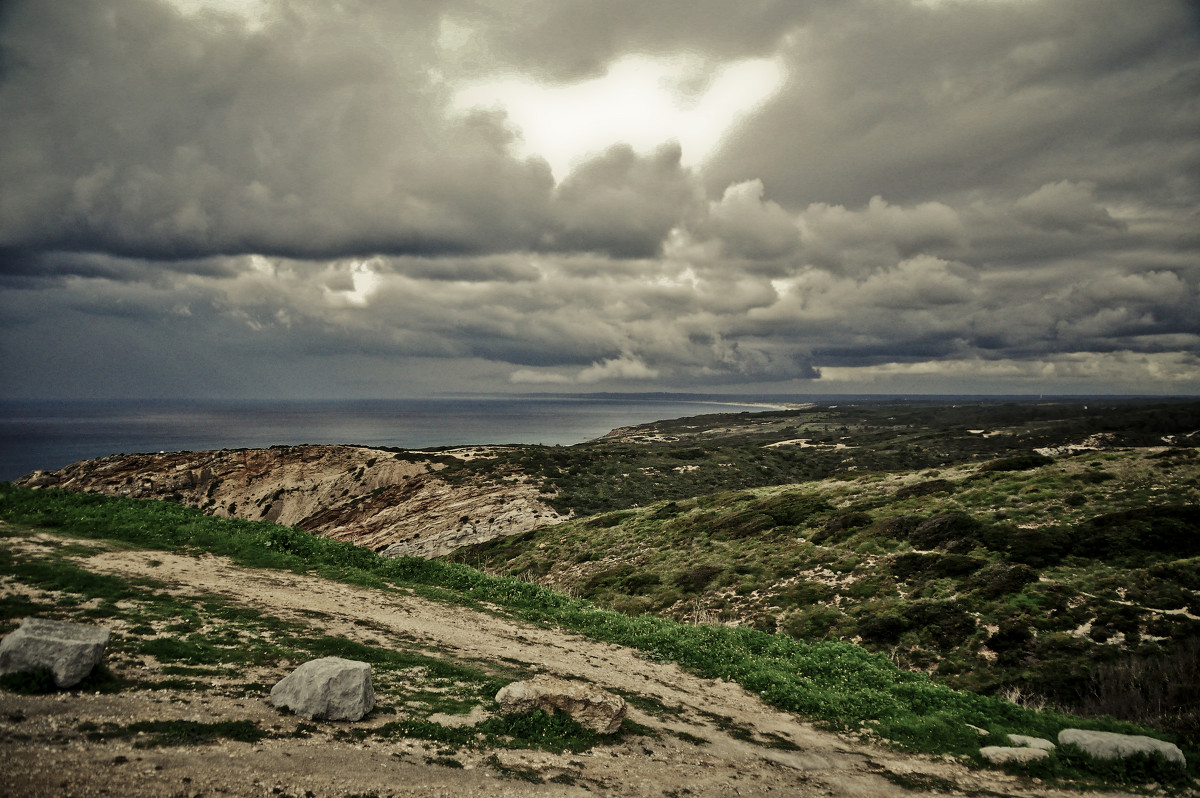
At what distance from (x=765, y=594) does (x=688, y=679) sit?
16.5 m

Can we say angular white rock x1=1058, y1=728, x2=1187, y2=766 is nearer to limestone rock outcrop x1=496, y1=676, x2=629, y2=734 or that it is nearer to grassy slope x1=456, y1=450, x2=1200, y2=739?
grassy slope x1=456, y1=450, x2=1200, y2=739

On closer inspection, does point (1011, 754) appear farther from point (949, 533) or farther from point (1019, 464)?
point (1019, 464)

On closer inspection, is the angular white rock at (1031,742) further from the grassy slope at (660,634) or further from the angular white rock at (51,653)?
the angular white rock at (51,653)

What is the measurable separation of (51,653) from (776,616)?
95.8ft

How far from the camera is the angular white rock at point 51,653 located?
1009 centimetres

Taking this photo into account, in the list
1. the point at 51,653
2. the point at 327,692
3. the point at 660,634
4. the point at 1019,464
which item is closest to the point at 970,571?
the point at 660,634

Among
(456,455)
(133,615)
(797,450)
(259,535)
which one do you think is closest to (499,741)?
(133,615)

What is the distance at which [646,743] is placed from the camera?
1241cm

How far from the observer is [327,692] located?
1102 cm

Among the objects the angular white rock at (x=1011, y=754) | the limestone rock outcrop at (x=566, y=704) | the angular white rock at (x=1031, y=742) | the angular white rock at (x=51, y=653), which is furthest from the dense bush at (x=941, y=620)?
the angular white rock at (x=51, y=653)

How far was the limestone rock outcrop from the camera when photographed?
12.3m

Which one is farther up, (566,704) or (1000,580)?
(566,704)

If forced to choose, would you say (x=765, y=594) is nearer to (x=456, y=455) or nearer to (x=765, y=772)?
(x=765, y=772)

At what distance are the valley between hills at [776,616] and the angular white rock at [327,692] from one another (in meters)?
0.44
